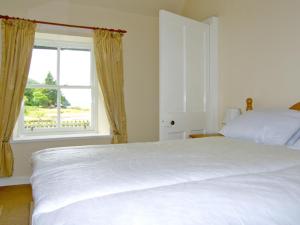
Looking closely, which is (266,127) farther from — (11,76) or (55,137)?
(11,76)

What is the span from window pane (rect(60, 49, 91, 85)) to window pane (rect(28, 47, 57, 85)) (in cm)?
10

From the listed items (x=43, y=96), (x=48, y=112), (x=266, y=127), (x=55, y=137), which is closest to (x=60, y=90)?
(x=43, y=96)

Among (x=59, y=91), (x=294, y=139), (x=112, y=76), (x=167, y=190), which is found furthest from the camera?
(x=59, y=91)

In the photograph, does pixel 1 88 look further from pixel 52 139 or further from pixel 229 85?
pixel 229 85

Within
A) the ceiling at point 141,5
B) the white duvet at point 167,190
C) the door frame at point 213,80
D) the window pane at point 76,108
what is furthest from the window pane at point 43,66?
the white duvet at point 167,190

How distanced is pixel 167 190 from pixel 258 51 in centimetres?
229

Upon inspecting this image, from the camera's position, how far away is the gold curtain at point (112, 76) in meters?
3.38

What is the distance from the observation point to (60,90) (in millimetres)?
3553

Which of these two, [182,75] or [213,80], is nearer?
[182,75]

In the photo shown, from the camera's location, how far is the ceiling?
11.3 feet

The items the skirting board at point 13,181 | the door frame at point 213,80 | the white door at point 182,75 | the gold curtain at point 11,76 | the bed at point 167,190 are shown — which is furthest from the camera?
the door frame at point 213,80

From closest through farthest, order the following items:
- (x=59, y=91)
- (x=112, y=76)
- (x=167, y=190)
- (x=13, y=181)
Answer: (x=167, y=190), (x=13, y=181), (x=112, y=76), (x=59, y=91)

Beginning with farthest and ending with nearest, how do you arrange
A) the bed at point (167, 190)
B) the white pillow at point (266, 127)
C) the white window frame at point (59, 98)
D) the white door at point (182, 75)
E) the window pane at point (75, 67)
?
the window pane at point (75, 67) < the white window frame at point (59, 98) < the white door at point (182, 75) < the white pillow at point (266, 127) < the bed at point (167, 190)

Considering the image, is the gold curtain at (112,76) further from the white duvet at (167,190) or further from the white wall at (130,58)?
the white duvet at (167,190)
